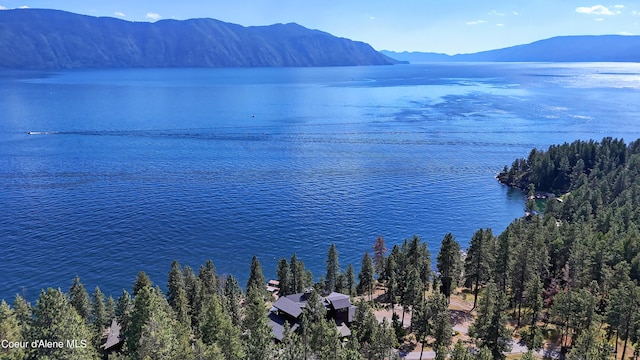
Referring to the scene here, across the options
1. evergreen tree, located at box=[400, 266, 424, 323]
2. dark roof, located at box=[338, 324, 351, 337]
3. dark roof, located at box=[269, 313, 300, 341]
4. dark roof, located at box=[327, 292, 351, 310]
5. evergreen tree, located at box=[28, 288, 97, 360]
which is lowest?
dark roof, located at box=[338, 324, 351, 337]

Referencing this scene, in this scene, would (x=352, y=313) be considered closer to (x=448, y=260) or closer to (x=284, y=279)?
(x=284, y=279)

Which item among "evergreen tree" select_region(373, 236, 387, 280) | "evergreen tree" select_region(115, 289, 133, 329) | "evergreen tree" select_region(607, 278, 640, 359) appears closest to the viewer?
"evergreen tree" select_region(607, 278, 640, 359)

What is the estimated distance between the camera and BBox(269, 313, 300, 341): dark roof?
186 feet

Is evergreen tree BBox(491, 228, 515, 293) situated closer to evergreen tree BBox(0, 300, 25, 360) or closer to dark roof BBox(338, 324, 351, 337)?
dark roof BBox(338, 324, 351, 337)

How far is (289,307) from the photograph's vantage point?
60.6m

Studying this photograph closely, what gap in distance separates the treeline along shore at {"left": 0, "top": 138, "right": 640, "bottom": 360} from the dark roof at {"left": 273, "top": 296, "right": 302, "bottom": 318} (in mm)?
203

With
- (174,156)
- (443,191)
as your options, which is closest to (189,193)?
(174,156)

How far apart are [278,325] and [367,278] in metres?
22.6

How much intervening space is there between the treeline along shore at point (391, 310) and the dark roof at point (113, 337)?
0.91ft

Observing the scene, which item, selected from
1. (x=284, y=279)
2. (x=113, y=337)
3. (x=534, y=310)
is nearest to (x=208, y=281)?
(x=284, y=279)

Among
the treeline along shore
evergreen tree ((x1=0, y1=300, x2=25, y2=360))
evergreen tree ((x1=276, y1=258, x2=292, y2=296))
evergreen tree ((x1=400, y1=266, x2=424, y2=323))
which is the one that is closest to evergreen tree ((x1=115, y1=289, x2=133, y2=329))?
the treeline along shore

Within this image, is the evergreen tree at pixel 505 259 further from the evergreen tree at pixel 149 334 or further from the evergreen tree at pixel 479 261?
the evergreen tree at pixel 149 334

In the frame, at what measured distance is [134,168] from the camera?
5856 inches

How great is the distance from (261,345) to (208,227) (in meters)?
69.5
